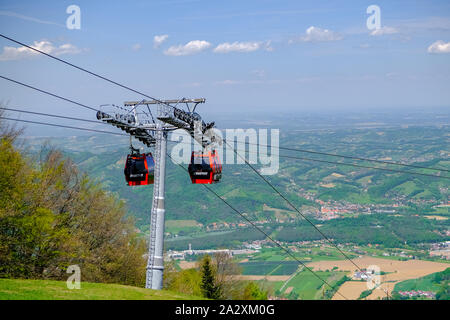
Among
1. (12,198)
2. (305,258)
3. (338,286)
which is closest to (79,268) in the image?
(12,198)

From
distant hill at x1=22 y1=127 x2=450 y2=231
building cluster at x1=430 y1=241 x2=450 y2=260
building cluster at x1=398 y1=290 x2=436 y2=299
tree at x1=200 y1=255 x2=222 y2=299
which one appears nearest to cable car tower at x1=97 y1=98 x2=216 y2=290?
tree at x1=200 y1=255 x2=222 y2=299

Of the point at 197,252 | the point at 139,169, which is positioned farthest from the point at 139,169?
the point at 197,252

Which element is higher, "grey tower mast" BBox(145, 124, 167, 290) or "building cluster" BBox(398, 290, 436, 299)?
"grey tower mast" BBox(145, 124, 167, 290)

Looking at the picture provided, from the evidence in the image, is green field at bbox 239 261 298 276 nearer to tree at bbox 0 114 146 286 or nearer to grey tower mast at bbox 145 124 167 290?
tree at bbox 0 114 146 286

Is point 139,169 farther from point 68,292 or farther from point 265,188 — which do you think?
point 265,188

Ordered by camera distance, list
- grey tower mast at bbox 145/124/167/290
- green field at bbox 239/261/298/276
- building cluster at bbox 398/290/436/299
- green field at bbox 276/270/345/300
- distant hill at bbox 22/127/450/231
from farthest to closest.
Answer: distant hill at bbox 22/127/450/231 → green field at bbox 239/261/298/276 → green field at bbox 276/270/345/300 → building cluster at bbox 398/290/436/299 → grey tower mast at bbox 145/124/167/290

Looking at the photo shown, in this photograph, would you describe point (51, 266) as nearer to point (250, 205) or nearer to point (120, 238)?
point (120, 238)
